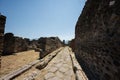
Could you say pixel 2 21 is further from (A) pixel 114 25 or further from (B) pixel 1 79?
(A) pixel 114 25

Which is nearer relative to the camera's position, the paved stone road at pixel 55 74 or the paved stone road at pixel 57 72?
the paved stone road at pixel 55 74

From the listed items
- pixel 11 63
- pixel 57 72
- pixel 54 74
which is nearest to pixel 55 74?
pixel 54 74

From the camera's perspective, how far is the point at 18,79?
343cm

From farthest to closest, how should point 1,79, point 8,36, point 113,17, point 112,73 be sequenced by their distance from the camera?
point 8,36 → point 1,79 → point 113,17 → point 112,73

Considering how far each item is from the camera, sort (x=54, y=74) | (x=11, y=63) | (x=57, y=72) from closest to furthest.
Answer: (x=54, y=74)
(x=57, y=72)
(x=11, y=63)

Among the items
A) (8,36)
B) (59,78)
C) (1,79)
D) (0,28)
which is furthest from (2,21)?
(8,36)

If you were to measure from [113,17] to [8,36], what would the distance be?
31.2 ft

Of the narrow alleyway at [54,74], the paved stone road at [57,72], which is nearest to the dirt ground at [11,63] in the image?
the narrow alleyway at [54,74]

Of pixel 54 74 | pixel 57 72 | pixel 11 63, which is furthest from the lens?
pixel 11 63

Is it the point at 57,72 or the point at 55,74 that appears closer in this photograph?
the point at 55,74

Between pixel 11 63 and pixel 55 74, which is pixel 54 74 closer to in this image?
pixel 55 74

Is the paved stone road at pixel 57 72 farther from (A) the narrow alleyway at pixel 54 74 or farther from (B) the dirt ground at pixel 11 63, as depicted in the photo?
(B) the dirt ground at pixel 11 63

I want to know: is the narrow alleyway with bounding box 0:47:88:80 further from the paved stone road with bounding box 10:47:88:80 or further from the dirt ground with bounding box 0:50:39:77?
the dirt ground with bounding box 0:50:39:77

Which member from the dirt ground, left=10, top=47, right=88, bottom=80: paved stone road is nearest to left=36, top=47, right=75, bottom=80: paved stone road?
left=10, top=47, right=88, bottom=80: paved stone road
